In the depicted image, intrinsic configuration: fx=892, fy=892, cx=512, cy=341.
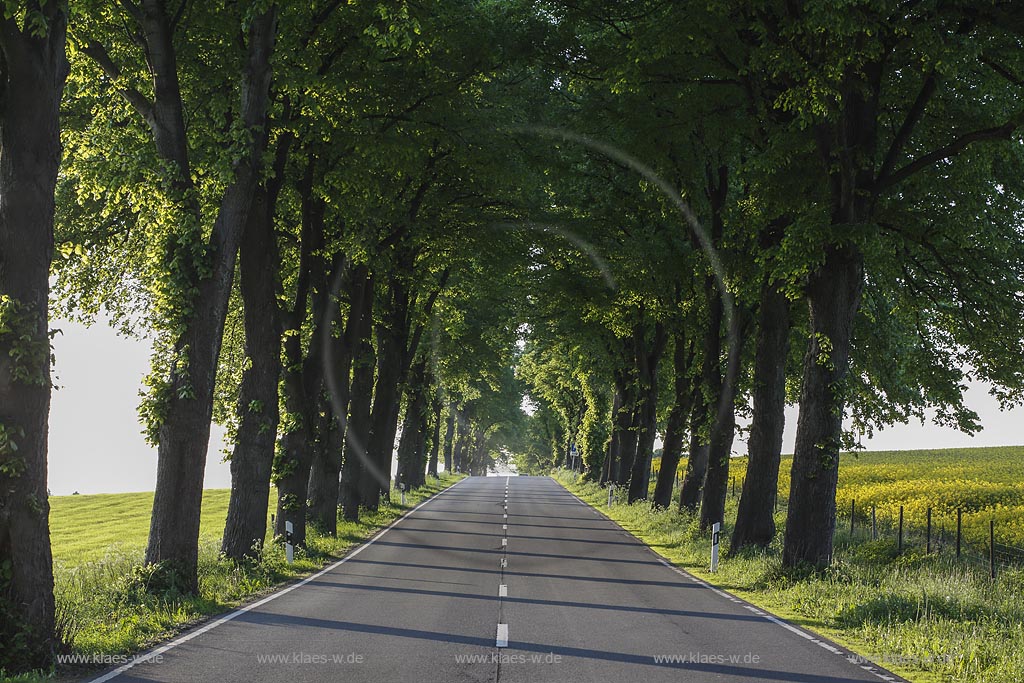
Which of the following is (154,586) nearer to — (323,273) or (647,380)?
(323,273)

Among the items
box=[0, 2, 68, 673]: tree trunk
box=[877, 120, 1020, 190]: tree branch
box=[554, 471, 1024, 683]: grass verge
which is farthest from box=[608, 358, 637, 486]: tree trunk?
box=[0, 2, 68, 673]: tree trunk

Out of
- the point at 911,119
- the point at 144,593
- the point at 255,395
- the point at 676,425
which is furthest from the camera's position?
the point at 676,425

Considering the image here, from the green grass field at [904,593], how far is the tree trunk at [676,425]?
53.2 inches

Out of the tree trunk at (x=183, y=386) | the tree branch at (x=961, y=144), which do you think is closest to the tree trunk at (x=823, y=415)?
the tree branch at (x=961, y=144)

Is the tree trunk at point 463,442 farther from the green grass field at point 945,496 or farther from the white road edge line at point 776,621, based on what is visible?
the white road edge line at point 776,621

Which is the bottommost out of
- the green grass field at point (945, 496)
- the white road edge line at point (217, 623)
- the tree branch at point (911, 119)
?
the white road edge line at point (217, 623)

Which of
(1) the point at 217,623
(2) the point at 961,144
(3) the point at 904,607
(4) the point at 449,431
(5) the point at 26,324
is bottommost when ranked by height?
(1) the point at 217,623

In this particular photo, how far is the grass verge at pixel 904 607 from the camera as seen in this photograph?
9648mm

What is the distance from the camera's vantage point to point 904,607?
1224 centimetres

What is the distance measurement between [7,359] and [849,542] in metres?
21.1

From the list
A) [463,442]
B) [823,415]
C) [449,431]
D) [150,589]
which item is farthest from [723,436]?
[463,442]

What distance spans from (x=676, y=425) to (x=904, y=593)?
16629 millimetres

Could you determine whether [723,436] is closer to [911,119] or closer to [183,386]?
[911,119]

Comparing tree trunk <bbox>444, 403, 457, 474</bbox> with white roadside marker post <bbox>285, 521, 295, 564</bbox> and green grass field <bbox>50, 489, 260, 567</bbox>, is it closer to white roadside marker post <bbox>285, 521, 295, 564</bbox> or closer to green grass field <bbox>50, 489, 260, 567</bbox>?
green grass field <bbox>50, 489, 260, 567</bbox>
